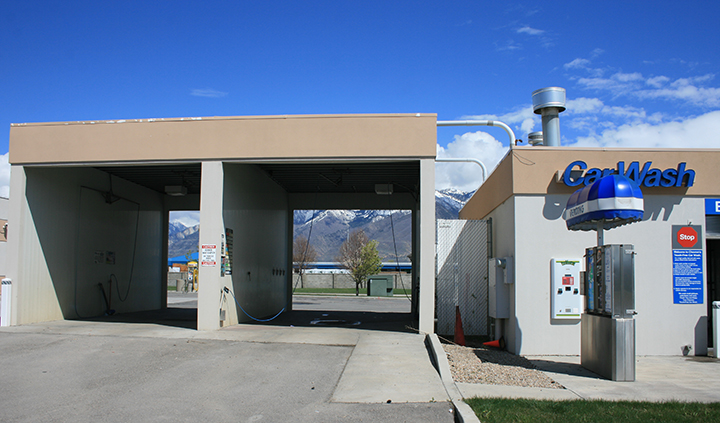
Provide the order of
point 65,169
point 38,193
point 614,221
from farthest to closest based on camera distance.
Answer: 1. point 65,169
2. point 38,193
3. point 614,221

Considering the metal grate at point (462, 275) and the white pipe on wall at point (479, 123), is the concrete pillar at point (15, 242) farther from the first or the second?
the white pipe on wall at point (479, 123)

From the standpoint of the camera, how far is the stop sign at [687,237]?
1077cm

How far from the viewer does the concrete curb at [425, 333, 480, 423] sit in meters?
5.55

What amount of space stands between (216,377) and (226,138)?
5.84 metres

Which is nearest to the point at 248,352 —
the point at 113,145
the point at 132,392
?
the point at 132,392

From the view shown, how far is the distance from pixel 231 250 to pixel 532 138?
9.89 m

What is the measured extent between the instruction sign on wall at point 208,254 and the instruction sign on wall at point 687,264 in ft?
31.1

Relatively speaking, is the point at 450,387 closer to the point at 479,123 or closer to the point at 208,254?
the point at 208,254

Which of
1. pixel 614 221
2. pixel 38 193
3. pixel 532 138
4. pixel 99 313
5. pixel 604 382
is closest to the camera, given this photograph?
pixel 604 382

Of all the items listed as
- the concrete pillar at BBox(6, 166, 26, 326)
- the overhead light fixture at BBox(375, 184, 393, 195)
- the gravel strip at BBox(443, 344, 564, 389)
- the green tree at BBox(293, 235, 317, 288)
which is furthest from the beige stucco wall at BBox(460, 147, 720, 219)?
the green tree at BBox(293, 235, 317, 288)

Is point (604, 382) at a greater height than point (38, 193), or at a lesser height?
lesser

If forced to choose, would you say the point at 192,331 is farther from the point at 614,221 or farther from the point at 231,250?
the point at 614,221

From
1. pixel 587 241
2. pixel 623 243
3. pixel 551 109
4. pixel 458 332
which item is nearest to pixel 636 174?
pixel 623 243

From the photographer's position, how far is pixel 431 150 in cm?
1111
